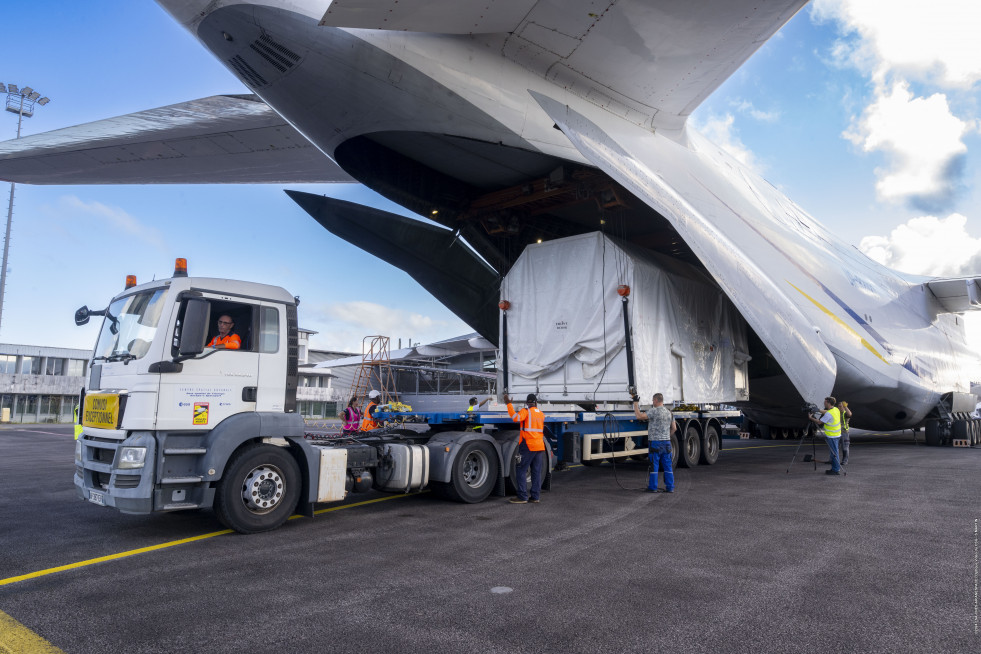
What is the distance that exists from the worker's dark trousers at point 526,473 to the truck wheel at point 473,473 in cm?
42

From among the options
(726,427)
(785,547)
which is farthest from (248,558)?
(726,427)

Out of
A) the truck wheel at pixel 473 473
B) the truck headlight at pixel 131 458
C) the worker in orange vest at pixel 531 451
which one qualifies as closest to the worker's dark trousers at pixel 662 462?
the worker in orange vest at pixel 531 451

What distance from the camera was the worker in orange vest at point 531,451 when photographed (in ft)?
27.6

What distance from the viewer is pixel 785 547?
19.2ft

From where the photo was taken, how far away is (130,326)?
6523 millimetres

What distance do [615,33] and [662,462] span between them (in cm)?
745

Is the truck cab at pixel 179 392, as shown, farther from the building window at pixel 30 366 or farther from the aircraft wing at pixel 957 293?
the building window at pixel 30 366

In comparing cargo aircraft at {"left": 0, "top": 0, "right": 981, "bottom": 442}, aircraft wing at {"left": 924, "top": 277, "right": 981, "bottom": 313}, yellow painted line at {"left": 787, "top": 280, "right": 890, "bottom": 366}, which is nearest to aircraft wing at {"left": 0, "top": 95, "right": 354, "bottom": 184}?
cargo aircraft at {"left": 0, "top": 0, "right": 981, "bottom": 442}

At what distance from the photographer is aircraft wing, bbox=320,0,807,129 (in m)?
8.52

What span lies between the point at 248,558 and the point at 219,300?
2.82m

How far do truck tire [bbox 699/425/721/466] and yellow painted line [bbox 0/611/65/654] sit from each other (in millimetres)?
12477

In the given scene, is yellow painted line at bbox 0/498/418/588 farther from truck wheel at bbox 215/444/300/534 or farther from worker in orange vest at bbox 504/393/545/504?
worker in orange vest at bbox 504/393/545/504

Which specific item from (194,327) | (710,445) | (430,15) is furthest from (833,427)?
(194,327)

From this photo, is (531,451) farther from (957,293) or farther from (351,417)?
(957,293)
